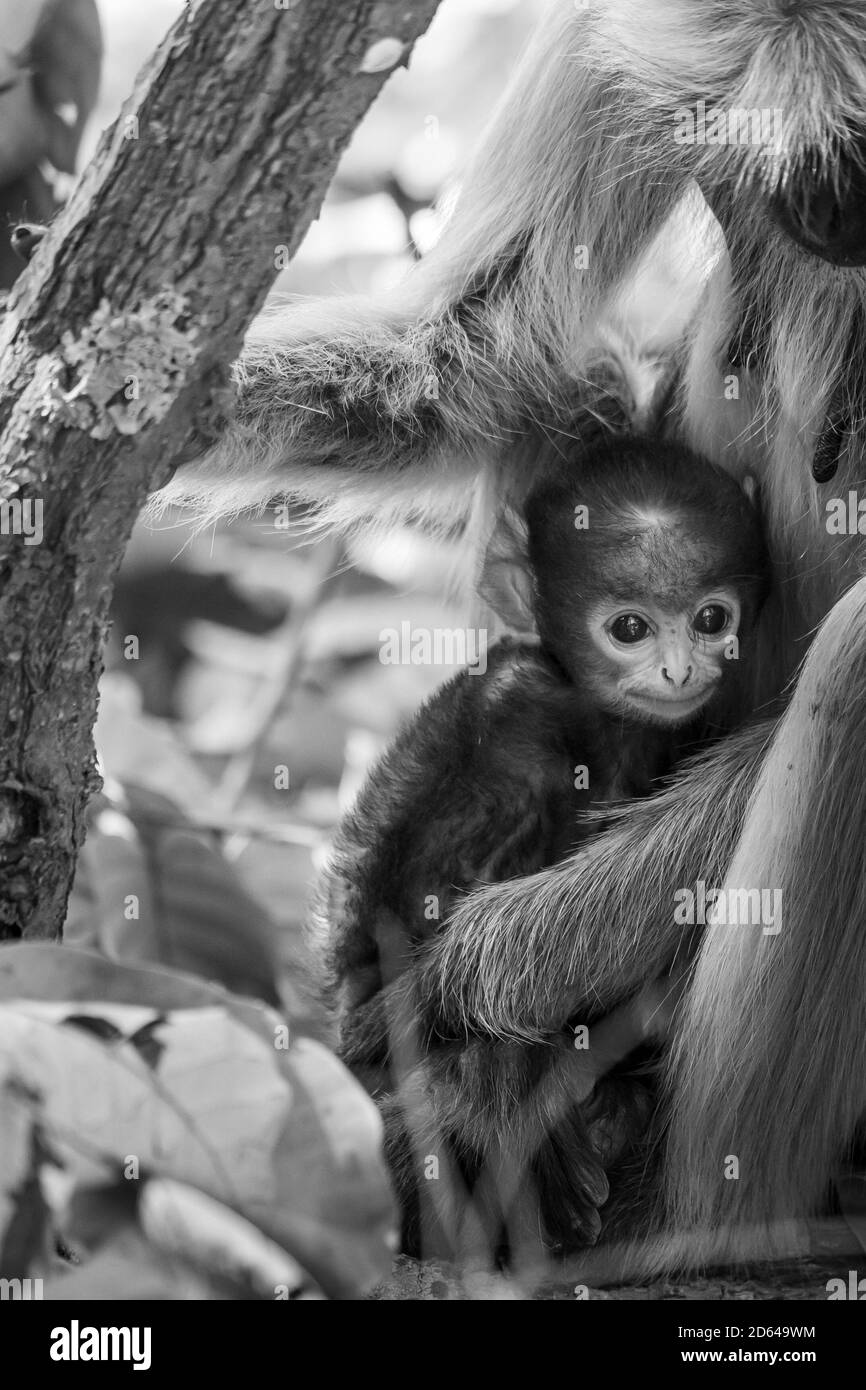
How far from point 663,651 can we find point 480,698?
29 cm

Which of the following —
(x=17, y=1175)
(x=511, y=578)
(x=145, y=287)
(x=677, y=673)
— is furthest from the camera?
(x=511, y=578)

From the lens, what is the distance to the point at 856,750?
6.31 feet

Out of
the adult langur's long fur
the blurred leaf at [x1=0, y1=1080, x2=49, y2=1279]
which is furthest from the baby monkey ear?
the blurred leaf at [x1=0, y1=1080, x2=49, y2=1279]

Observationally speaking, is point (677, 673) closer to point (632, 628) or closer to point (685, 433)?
point (632, 628)

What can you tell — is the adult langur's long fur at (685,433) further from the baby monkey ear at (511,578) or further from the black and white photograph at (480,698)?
the baby monkey ear at (511,578)

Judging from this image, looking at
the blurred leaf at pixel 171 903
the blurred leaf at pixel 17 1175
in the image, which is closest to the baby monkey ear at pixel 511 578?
the blurred leaf at pixel 171 903

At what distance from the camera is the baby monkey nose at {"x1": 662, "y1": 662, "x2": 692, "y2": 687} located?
2297mm

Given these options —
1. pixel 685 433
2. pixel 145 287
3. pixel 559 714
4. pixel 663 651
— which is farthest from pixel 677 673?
pixel 145 287

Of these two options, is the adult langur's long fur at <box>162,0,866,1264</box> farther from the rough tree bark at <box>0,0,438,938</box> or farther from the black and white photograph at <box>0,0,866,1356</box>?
the rough tree bark at <box>0,0,438,938</box>

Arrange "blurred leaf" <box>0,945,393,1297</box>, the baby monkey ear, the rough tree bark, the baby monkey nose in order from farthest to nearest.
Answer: the baby monkey ear < the baby monkey nose < the rough tree bark < "blurred leaf" <box>0,945,393,1297</box>

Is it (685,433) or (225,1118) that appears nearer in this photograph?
(225,1118)

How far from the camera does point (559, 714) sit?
2.38 m
